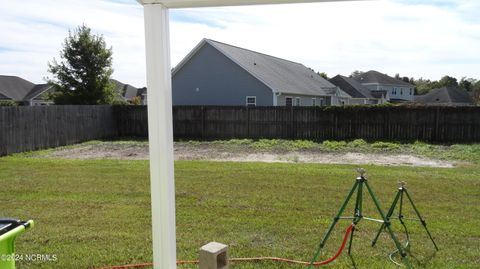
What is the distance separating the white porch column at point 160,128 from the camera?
2.07 m

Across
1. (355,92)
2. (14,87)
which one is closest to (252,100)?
(355,92)

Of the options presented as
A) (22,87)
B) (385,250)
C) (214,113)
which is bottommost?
(385,250)

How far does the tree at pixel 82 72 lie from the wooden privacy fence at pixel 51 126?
19.3ft

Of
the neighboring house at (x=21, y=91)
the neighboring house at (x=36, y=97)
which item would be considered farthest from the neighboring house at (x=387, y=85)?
the neighboring house at (x=21, y=91)

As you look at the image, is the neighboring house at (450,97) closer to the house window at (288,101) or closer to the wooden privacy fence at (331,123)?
the house window at (288,101)

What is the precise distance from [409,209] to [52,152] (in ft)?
35.5

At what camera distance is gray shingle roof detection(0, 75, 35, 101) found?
32.3 m

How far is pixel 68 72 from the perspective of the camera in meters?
22.9

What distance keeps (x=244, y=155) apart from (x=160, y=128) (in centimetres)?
952

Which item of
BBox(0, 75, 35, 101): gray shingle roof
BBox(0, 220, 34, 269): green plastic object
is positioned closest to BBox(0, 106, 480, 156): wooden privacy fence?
BBox(0, 220, 34, 269): green plastic object

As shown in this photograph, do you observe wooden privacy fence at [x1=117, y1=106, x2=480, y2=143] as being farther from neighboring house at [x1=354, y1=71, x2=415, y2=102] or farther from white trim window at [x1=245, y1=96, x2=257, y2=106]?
neighboring house at [x1=354, y1=71, x2=415, y2=102]

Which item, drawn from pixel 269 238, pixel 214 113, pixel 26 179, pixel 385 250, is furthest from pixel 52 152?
pixel 385 250

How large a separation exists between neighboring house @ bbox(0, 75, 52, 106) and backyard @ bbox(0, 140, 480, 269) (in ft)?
84.2

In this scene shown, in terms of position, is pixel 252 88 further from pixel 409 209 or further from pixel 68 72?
pixel 409 209
